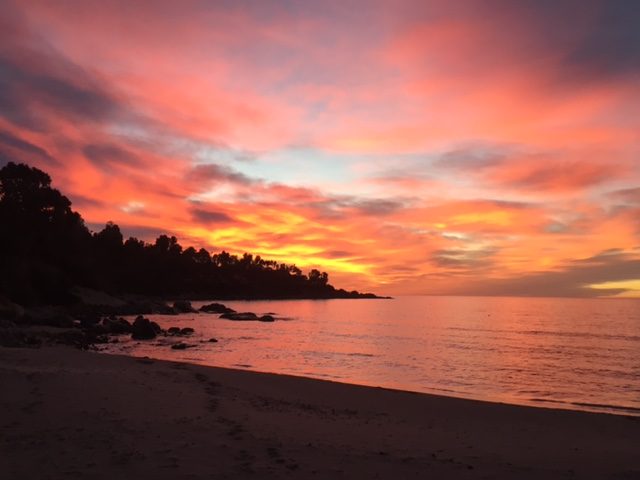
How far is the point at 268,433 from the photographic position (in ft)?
38.4

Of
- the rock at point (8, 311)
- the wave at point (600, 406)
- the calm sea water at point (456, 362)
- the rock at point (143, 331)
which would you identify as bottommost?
the wave at point (600, 406)

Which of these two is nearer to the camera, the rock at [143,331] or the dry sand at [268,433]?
the dry sand at [268,433]

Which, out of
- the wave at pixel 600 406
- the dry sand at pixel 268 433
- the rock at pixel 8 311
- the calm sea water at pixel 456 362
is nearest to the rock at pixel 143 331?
the calm sea water at pixel 456 362

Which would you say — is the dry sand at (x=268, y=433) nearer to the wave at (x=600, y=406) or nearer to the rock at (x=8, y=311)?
the wave at (x=600, y=406)

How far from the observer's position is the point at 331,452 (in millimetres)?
10438

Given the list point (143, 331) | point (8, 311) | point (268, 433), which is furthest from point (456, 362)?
point (8, 311)

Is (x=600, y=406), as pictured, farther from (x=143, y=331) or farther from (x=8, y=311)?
(x=8, y=311)

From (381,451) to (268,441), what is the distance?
8.08 ft

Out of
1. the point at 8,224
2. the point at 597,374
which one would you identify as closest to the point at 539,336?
the point at 597,374

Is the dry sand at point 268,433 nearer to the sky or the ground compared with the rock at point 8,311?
nearer to the ground

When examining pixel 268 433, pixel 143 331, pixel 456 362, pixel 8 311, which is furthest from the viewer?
pixel 8 311

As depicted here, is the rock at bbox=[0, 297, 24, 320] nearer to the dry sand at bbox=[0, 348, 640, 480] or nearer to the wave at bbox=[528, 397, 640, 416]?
the dry sand at bbox=[0, 348, 640, 480]

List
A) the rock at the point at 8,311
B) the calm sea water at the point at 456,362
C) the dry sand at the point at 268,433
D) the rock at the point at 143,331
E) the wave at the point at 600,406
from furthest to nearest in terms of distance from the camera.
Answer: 1. the rock at the point at 8,311
2. the rock at the point at 143,331
3. the calm sea water at the point at 456,362
4. the wave at the point at 600,406
5. the dry sand at the point at 268,433

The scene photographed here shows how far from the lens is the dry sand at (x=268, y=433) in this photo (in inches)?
359
